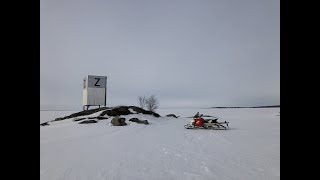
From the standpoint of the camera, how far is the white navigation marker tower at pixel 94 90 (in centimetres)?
1788

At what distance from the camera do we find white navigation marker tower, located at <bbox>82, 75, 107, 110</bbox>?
17875 mm

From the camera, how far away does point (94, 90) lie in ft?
59.4

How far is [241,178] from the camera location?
A: 4.03 meters
